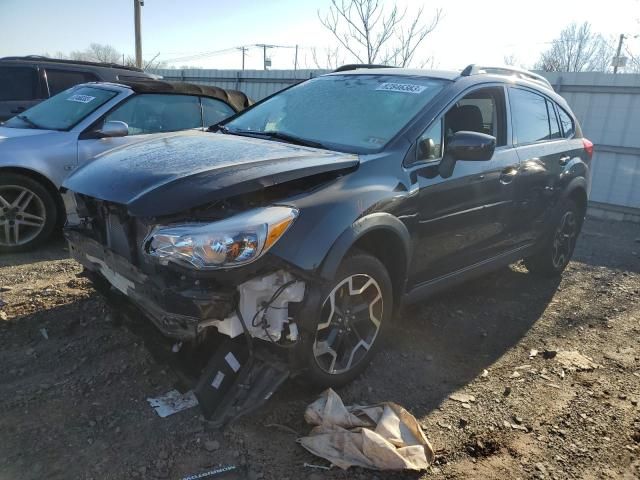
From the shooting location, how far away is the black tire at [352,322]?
9.34 ft

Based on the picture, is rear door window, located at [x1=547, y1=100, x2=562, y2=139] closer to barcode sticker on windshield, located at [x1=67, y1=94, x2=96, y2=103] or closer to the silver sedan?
the silver sedan

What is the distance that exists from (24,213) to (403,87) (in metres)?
3.79

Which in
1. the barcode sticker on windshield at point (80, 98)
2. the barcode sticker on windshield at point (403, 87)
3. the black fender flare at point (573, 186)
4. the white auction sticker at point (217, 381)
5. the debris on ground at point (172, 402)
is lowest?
the debris on ground at point (172, 402)

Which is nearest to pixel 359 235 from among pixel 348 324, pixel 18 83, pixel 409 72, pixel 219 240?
pixel 348 324

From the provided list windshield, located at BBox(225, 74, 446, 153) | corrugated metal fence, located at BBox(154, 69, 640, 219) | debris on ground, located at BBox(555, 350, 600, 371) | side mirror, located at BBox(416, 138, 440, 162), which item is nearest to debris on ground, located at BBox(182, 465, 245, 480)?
windshield, located at BBox(225, 74, 446, 153)

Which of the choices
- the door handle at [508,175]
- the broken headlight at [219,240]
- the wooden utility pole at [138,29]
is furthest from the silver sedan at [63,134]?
the wooden utility pole at [138,29]

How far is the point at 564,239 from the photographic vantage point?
534 cm

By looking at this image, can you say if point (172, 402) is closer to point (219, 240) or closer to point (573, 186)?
point (219, 240)

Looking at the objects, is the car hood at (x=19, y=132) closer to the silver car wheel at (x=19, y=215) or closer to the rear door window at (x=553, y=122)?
the silver car wheel at (x=19, y=215)

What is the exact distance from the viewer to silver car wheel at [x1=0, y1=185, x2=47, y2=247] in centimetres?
507

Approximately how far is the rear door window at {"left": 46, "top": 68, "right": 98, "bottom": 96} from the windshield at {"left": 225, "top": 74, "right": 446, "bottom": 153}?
15.1 feet

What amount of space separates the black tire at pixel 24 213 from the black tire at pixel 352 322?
11.9 ft

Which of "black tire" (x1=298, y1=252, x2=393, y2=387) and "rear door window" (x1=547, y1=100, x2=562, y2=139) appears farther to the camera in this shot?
"rear door window" (x1=547, y1=100, x2=562, y2=139)

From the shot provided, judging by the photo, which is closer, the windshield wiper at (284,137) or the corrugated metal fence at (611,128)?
the windshield wiper at (284,137)
